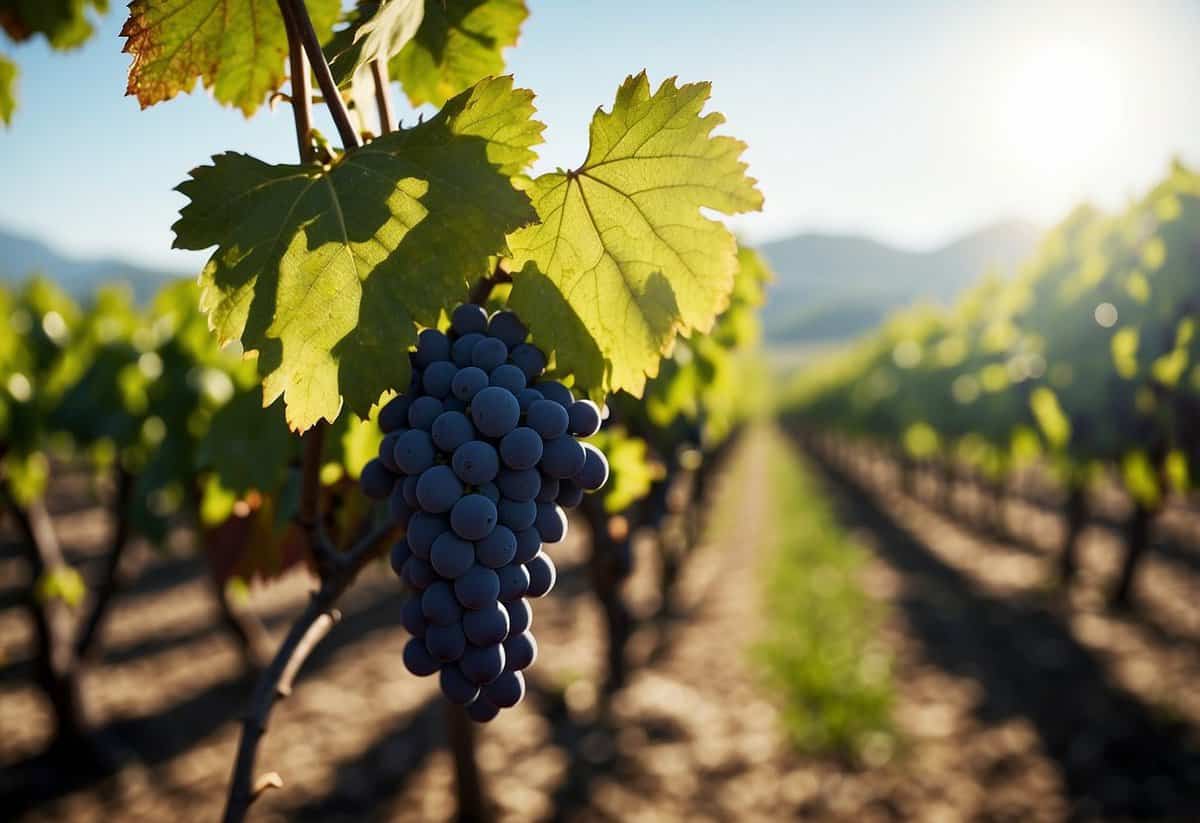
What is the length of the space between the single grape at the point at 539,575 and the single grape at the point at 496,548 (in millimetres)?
123

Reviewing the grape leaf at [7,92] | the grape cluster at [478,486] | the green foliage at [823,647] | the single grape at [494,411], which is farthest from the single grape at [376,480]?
the green foliage at [823,647]

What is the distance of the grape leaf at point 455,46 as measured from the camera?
1.32m

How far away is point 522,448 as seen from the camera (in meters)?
1.08

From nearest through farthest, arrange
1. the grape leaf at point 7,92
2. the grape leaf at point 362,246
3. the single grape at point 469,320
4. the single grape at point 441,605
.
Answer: the grape leaf at point 362,246
the single grape at point 441,605
the single grape at point 469,320
the grape leaf at point 7,92

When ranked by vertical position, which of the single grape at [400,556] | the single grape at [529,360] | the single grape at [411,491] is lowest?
the single grape at [400,556]

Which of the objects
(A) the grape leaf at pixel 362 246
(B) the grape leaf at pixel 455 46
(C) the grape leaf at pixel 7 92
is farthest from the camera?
(C) the grape leaf at pixel 7 92

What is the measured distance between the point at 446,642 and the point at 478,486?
8.9 inches

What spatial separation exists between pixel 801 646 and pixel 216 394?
17.0 feet

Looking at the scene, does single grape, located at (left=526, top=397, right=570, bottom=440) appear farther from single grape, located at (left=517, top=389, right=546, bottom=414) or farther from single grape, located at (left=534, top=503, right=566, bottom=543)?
single grape, located at (left=534, top=503, right=566, bottom=543)

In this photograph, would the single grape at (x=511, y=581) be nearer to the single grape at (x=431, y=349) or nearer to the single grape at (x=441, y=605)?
the single grape at (x=441, y=605)

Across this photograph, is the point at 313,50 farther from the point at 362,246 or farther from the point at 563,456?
the point at 563,456

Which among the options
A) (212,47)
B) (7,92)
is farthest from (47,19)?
(212,47)

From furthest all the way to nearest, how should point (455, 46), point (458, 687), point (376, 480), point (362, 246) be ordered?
point (455, 46)
point (376, 480)
point (458, 687)
point (362, 246)

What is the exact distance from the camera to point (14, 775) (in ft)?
15.8
